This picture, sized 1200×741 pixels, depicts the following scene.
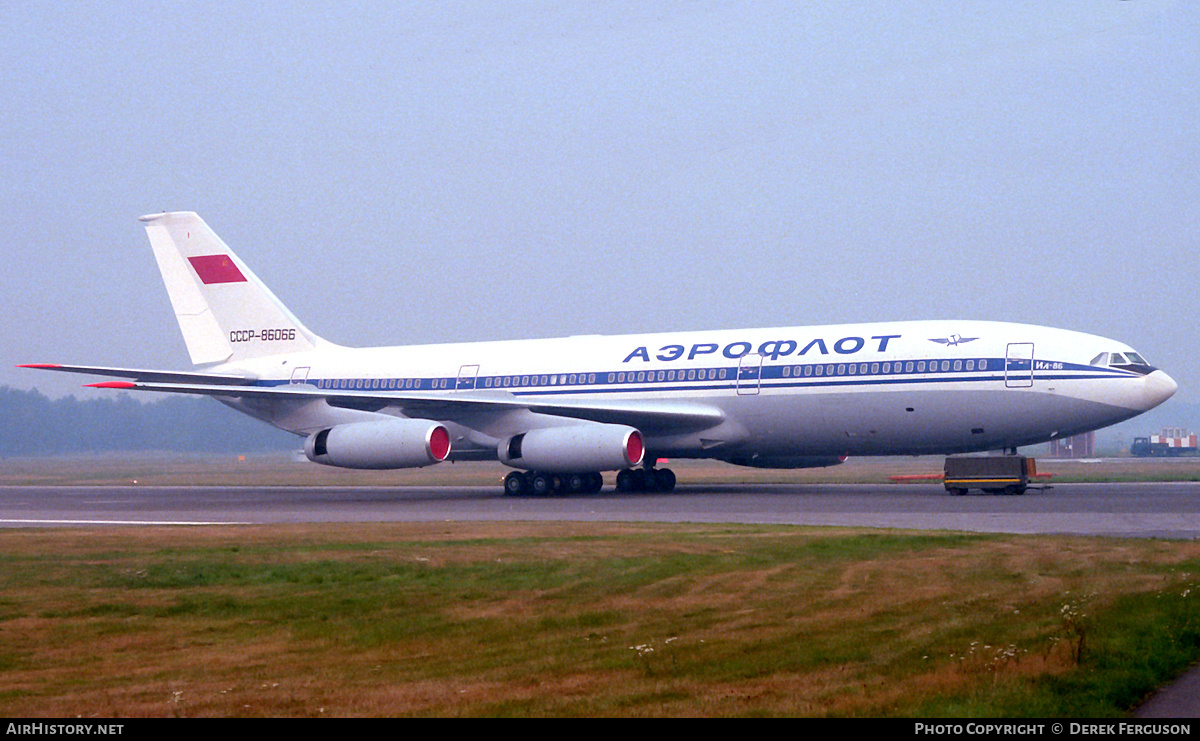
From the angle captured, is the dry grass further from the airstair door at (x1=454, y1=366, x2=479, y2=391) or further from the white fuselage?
the airstair door at (x1=454, y1=366, x2=479, y2=391)

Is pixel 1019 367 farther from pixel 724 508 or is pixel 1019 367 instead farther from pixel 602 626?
pixel 602 626

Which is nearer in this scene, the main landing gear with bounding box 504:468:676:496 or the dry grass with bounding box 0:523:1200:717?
the dry grass with bounding box 0:523:1200:717

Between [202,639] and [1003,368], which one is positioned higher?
[1003,368]

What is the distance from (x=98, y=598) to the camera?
1219 centimetres

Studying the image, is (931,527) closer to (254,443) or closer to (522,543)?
(522,543)

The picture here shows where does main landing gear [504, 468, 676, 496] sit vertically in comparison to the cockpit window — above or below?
below

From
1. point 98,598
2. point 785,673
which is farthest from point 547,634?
point 98,598

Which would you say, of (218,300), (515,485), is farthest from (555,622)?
(218,300)

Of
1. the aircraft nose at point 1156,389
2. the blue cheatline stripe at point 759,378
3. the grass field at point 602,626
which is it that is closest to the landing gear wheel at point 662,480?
the blue cheatline stripe at point 759,378

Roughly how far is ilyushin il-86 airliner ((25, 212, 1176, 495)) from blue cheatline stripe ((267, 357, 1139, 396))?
0.12 feet

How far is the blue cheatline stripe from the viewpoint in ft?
90.7

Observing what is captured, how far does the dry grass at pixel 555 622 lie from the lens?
7.94 metres

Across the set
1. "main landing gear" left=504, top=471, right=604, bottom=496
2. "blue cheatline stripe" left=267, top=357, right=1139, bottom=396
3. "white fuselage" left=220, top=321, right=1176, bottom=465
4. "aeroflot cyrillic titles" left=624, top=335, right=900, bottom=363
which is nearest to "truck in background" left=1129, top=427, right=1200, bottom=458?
"white fuselage" left=220, top=321, right=1176, bottom=465
